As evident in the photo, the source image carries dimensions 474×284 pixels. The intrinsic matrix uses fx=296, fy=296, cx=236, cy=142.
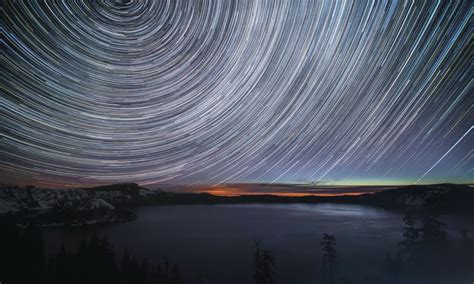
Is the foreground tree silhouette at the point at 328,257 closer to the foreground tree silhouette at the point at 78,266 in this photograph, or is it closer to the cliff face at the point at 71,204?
the foreground tree silhouette at the point at 78,266

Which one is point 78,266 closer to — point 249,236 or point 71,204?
point 71,204

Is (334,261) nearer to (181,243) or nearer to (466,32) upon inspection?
(181,243)

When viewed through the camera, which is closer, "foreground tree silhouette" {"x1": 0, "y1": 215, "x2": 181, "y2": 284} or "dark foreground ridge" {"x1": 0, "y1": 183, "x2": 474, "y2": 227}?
"foreground tree silhouette" {"x1": 0, "y1": 215, "x2": 181, "y2": 284}

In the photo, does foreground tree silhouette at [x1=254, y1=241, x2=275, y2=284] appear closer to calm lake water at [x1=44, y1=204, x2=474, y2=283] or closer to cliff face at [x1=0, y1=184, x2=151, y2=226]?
calm lake water at [x1=44, y1=204, x2=474, y2=283]

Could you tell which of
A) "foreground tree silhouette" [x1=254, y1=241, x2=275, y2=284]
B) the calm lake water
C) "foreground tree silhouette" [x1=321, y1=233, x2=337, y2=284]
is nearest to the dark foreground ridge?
the calm lake water

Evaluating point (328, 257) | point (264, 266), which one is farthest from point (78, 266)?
point (328, 257)

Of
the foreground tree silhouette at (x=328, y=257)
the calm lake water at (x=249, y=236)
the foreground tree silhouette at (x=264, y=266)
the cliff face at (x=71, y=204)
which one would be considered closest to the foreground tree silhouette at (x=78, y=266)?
the calm lake water at (x=249, y=236)

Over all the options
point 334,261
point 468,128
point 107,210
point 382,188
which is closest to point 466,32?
point 468,128
